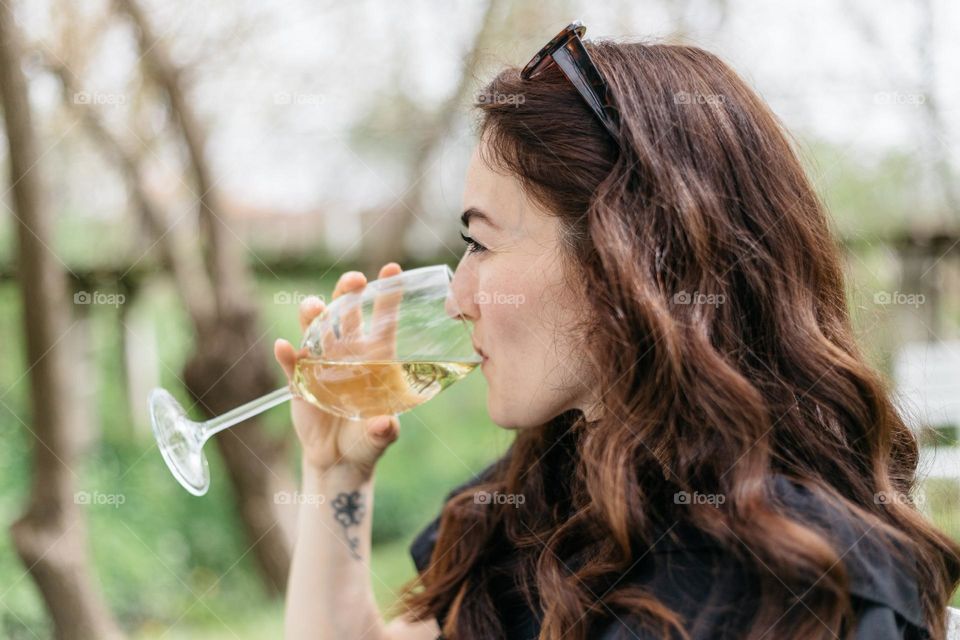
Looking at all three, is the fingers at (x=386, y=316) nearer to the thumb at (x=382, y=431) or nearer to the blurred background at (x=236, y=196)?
the thumb at (x=382, y=431)

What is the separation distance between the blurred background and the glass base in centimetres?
151

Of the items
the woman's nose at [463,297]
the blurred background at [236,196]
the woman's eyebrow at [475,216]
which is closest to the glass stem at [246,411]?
the woman's nose at [463,297]

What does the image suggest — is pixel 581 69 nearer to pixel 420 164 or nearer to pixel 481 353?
pixel 481 353

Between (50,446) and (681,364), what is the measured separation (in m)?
2.74

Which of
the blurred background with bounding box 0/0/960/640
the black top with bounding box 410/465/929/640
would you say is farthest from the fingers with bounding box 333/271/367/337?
the blurred background with bounding box 0/0/960/640

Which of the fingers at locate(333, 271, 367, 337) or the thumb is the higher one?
the fingers at locate(333, 271, 367, 337)

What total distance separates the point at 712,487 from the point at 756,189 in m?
0.45

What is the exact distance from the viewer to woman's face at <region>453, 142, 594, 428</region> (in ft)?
4.73

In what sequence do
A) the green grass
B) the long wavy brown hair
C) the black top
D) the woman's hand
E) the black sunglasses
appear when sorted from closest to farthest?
the black top < the long wavy brown hair < the black sunglasses < the woman's hand < the green grass

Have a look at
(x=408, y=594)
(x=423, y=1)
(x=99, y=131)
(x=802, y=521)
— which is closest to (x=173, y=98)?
(x=99, y=131)

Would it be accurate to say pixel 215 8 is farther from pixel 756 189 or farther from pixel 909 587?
pixel 909 587

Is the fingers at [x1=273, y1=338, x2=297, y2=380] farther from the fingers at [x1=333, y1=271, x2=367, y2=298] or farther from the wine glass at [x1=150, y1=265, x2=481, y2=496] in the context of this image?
the fingers at [x1=333, y1=271, x2=367, y2=298]

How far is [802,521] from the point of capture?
47.0 inches

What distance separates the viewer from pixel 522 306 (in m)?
1.45
